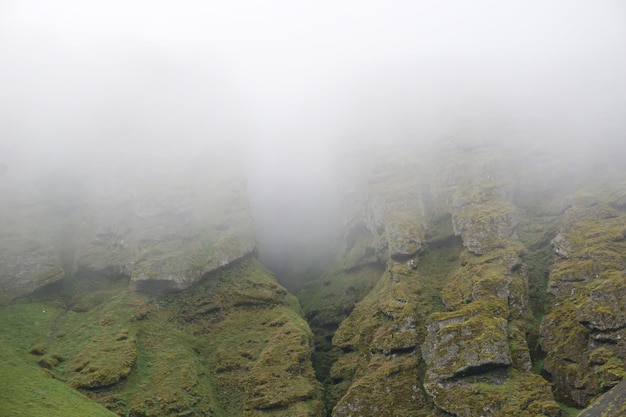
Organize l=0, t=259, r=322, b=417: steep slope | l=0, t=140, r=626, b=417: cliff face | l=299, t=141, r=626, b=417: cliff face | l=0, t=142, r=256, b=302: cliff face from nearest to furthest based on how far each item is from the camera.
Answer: l=299, t=141, r=626, b=417: cliff face → l=0, t=140, r=626, b=417: cliff face → l=0, t=259, r=322, b=417: steep slope → l=0, t=142, r=256, b=302: cliff face

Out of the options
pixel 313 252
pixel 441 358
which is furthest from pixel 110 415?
pixel 313 252

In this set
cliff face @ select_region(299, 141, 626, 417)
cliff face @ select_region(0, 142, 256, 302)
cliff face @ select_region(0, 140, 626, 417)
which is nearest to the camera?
cliff face @ select_region(299, 141, 626, 417)

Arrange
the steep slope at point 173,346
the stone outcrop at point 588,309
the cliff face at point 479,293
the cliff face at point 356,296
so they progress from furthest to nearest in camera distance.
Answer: the steep slope at point 173,346 → the cliff face at point 356,296 → the cliff face at point 479,293 → the stone outcrop at point 588,309

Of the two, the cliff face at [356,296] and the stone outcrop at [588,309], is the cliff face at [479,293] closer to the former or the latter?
the stone outcrop at [588,309]

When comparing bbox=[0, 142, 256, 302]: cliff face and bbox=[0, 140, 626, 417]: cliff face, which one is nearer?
bbox=[0, 140, 626, 417]: cliff face

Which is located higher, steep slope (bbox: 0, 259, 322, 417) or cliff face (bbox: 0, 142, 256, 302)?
cliff face (bbox: 0, 142, 256, 302)

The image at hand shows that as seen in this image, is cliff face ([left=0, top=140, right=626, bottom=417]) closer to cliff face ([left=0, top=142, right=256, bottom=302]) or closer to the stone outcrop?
the stone outcrop

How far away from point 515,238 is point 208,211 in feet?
345

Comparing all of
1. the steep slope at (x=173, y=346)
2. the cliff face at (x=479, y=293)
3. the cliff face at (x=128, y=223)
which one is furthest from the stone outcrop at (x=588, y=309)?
the cliff face at (x=128, y=223)

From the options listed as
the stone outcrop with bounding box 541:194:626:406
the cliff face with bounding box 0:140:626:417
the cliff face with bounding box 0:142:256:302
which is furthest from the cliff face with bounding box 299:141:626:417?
the cliff face with bounding box 0:142:256:302

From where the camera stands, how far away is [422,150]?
17788 centimetres

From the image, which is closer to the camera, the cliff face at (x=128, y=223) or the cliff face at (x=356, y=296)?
the cliff face at (x=356, y=296)

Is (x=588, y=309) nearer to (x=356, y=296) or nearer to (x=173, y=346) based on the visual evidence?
(x=356, y=296)

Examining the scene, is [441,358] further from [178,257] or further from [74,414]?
[178,257]
